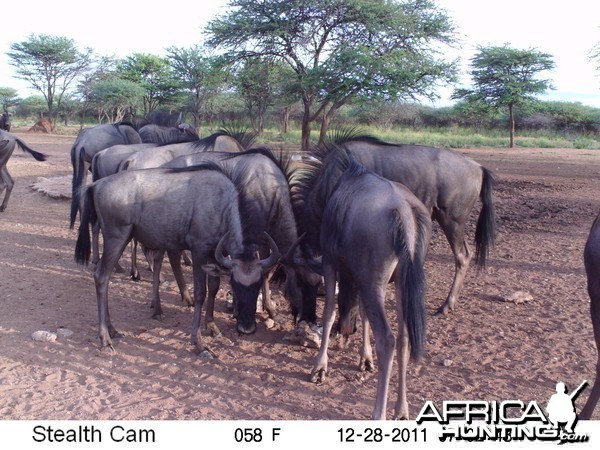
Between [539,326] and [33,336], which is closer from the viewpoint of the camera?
[33,336]

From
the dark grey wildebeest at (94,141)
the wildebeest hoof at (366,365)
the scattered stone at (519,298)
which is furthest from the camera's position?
the dark grey wildebeest at (94,141)

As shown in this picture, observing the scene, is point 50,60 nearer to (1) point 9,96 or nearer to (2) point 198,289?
(1) point 9,96

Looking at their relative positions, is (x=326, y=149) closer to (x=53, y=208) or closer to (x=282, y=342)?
(x=282, y=342)

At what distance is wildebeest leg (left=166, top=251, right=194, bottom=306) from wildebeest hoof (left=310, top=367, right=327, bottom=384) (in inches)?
88.2

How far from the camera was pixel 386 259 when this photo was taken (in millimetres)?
3650

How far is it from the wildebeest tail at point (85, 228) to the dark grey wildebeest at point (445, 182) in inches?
111

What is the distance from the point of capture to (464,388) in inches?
163

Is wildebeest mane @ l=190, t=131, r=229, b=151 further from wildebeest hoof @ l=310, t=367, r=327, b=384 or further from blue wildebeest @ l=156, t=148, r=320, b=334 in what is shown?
wildebeest hoof @ l=310, t=367, r=327, b=384

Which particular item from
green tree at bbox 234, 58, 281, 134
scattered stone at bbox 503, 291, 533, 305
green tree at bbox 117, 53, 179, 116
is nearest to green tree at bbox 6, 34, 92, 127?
green tree at bbox 117, 53, 179, 116

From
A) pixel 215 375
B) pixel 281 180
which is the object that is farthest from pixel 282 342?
pixel 281 180

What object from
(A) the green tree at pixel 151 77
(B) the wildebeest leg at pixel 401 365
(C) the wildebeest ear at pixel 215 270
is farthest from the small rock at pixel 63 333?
(A) the green tree at pixel 151 77

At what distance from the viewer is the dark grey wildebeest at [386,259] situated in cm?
356

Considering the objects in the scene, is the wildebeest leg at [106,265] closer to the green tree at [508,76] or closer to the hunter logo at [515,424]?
the hunter logo at [515,424]

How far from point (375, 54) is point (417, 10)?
279 cm
